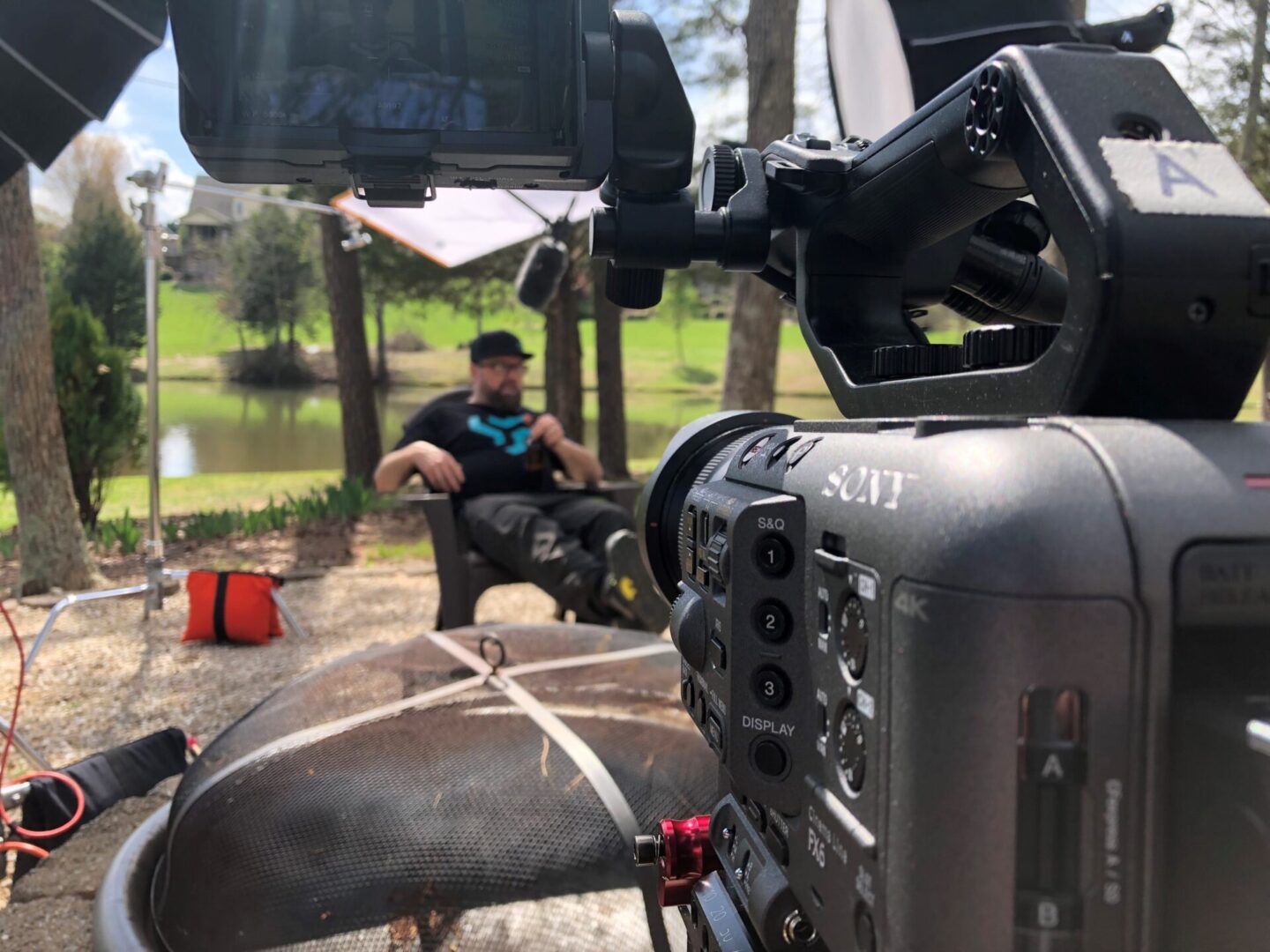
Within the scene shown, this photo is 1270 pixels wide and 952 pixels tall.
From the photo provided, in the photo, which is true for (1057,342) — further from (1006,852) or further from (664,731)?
(664,731)

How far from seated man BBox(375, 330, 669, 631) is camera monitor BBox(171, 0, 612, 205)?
295 centimetres

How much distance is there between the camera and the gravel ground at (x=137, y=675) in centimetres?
252

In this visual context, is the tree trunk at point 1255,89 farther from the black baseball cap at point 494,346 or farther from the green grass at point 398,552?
the green grass at point 398,552

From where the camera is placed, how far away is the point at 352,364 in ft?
31.3

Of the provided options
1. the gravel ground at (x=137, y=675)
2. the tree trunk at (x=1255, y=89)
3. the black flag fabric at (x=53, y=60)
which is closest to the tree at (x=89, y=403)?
the gravel ground at (x=137, y=675)

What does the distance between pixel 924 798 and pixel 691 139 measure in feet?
2.10

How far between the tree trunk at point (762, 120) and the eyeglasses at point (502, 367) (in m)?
1.35

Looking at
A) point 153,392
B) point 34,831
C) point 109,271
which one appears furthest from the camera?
point 109,271

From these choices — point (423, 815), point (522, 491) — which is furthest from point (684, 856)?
point (522, 491)

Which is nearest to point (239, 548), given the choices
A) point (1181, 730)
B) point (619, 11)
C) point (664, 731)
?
point (664, 731)

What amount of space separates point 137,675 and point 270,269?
11.1 meters

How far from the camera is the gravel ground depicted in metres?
2.52

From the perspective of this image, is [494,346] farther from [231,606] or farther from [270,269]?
[270,269]

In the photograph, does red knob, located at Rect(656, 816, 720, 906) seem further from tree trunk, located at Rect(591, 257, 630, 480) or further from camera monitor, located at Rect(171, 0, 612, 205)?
tree trunk, located at Rect(591, 257, 630, 480)
